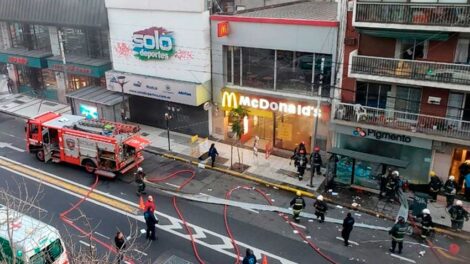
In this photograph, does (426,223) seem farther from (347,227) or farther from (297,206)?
(297,206)

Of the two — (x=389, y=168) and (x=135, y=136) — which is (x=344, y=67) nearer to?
(x=389, y=168)

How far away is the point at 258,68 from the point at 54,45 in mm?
19401

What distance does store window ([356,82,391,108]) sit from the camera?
2402cm

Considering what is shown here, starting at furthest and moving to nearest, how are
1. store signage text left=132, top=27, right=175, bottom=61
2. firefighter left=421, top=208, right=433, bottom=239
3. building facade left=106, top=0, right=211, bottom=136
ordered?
store signage text left=132, top=27, right=175, bottom=61, building facade left=106, top=0, right=211, bottom=136, firefighter left=421, top=208, right=433, bottom=239

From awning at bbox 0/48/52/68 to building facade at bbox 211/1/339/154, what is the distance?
16.9 meters

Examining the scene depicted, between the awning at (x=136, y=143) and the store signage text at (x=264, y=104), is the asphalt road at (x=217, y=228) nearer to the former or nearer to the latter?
the awning at (x=136, y=143)

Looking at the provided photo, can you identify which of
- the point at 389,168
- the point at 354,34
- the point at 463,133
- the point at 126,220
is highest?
the point at 354,34

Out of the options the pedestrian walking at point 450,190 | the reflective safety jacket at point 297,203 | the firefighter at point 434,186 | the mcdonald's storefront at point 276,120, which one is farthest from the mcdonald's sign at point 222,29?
the pedestrian walking at point 450,190

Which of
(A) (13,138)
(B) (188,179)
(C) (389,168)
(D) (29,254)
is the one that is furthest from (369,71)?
(A) (13,138)

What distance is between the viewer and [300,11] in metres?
29.8

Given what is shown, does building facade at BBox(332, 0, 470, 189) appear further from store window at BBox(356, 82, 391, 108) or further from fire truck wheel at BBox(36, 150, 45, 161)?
fire truck wheel at BBox(36, 150, 45, 161)

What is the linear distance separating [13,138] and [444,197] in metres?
27.9

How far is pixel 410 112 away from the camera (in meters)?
23.6

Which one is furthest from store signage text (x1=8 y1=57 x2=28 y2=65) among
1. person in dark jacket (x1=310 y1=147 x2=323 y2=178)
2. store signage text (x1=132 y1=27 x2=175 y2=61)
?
person in dark jacket (x1=310 y1=147 x2=323 y2=178)
